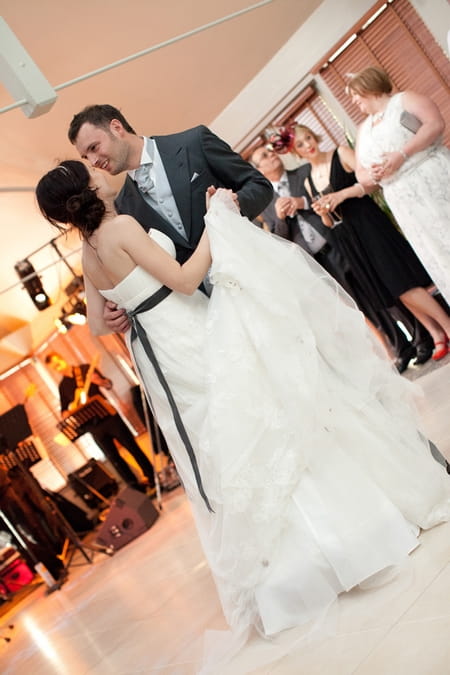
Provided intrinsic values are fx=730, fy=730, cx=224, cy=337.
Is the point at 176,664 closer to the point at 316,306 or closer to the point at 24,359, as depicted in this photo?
the point at 316,306

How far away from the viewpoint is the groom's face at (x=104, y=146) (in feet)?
8.52

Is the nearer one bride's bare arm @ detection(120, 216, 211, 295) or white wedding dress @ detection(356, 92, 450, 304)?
bride's bare arm @ detection(120, 216, 211, 295)

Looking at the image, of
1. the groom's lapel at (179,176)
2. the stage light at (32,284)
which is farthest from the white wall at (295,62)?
the groom's lapel at (179,176)

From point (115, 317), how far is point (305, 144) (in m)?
3.31

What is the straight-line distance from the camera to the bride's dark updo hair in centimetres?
247

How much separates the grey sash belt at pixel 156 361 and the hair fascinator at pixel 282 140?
3260 millimetres

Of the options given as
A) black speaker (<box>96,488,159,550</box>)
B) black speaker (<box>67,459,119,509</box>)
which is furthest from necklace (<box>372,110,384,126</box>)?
black speaker (<box>67,459,119,509</box>)

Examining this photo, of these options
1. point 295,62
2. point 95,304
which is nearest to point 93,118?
point 95,304

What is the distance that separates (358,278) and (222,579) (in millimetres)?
3508

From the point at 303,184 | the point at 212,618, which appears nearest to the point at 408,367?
the point at 303,184

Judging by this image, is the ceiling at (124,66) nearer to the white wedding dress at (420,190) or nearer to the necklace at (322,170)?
the necklace at (322,170)

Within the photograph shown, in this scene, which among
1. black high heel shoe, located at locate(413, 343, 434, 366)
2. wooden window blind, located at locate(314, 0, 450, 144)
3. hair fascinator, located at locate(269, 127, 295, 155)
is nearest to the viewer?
black high heel shoe, located at locate(413, 343, 434, 366)

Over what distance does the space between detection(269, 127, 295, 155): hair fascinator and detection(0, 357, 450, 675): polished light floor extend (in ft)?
6.77

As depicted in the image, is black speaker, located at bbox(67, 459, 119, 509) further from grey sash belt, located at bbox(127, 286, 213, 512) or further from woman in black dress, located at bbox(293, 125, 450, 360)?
grey sash belt, located at bbox(127, 286, 213, 512)
